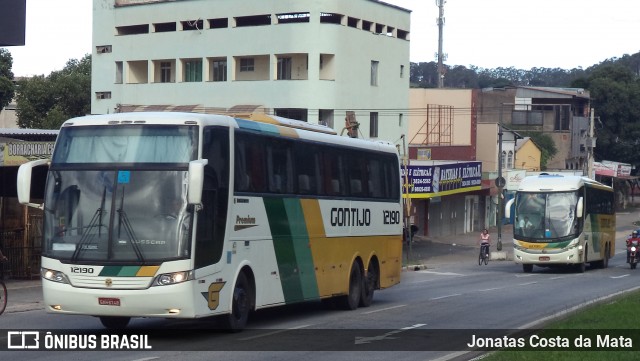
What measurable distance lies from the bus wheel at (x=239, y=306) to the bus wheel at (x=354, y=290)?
15.9ft

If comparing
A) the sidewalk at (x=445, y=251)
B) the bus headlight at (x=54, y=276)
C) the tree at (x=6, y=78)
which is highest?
the tree at (x=6, y=78)

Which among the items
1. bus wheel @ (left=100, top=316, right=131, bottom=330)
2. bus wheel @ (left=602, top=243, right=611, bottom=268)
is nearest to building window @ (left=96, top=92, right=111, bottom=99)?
bus wheel @ (left=602, top=243, right=611, bottom=268)

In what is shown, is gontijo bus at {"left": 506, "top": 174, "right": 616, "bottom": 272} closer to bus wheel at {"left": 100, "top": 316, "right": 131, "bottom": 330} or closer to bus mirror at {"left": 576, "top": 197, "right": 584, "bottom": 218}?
bus mirror at {"left": 576, "top": 197, "right": 584, "bottom": 218}

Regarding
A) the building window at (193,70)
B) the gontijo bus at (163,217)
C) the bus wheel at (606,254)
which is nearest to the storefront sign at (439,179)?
the bus wheel at (606,254)

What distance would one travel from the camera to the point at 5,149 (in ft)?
79.0

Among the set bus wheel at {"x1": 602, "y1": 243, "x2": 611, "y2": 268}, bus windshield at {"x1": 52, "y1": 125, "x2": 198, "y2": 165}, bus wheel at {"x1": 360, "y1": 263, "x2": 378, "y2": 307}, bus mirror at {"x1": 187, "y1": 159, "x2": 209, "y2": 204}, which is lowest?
bus wheel at {"x1": 602, "y1": 243, "x2": 611, "y2": 268}

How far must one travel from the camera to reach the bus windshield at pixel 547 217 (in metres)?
38.3

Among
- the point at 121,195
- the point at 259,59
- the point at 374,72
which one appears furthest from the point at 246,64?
the point at 121,195

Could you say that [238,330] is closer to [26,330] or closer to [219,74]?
[26,330]

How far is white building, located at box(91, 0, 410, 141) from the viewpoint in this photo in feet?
196

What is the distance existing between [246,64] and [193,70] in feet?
13.6

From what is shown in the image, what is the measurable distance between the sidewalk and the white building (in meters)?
7.83

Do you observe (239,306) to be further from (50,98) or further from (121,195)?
(50,98)

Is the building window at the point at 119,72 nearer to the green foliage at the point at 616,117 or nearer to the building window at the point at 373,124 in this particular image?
the building window at the point at 373,124
